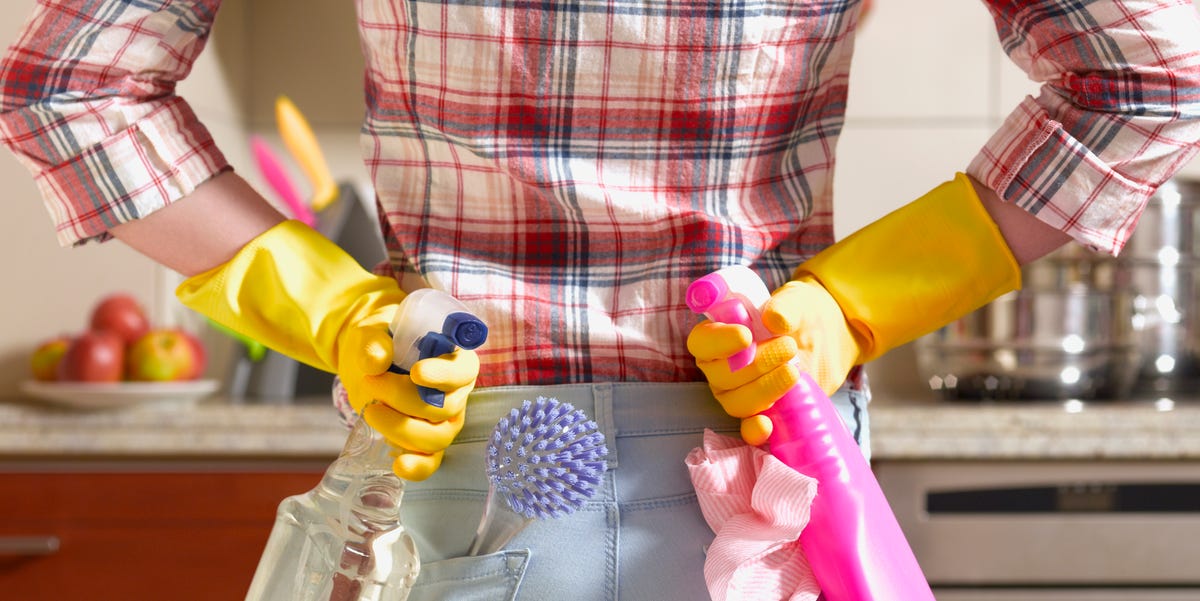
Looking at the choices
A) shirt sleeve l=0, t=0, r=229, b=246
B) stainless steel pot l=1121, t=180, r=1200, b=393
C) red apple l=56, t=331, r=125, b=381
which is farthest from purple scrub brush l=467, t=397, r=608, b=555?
stainless steel pot l=1121, t=180, r=1200, b=393

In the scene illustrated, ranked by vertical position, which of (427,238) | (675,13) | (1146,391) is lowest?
(1146,391)

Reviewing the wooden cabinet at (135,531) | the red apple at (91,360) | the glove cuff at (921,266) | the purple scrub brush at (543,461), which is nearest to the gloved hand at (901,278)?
the glove cuff at (921,266)

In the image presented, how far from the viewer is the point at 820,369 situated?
0.57 meters

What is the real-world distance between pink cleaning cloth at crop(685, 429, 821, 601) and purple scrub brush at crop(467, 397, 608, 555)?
0.06 metres

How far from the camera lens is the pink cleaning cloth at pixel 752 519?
0.52 meters

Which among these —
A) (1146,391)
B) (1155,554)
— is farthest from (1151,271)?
(1155,554)

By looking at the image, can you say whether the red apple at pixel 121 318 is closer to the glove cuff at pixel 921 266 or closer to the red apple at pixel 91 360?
the red apple at pixel 91 360

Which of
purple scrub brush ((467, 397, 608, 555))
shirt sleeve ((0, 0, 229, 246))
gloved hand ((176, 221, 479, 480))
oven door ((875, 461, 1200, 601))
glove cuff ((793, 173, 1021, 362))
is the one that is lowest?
oven door ((875, 461, 1200, 601))

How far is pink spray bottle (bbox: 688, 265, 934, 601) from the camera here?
1.73 ft

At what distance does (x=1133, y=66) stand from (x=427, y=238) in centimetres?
35

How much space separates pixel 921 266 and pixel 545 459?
224 millimetres

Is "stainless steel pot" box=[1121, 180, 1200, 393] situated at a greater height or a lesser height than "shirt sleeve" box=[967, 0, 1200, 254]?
lesser

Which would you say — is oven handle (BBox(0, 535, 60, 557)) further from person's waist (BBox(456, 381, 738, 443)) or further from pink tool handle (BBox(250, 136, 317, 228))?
person's waist (BBox(456, 381, 738, 443))

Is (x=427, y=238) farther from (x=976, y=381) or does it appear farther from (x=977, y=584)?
(x=976, y=381)
